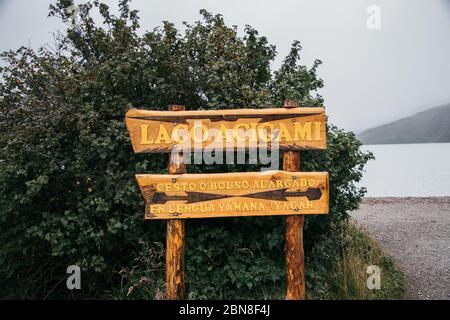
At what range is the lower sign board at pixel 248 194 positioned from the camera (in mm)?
3846

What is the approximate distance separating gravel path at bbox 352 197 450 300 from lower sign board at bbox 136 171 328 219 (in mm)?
2378

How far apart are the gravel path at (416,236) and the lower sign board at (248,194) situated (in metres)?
2.38

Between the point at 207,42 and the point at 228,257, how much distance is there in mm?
2906

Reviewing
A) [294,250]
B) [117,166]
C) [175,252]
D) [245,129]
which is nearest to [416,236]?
[294,250]

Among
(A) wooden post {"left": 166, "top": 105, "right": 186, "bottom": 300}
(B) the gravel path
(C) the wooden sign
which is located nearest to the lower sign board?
(A) wooden post {"left": 166, "top": 105, "right": 186, "bottom": 300}

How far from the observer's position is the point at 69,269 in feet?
16.0

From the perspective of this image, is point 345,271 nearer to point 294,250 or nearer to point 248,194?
point 294,250

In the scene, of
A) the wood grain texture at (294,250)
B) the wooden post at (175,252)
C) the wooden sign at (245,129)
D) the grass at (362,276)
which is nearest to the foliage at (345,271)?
the grass at (362,276)

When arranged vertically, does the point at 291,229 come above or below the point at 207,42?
below

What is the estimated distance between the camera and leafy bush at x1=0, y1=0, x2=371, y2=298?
15.1ft

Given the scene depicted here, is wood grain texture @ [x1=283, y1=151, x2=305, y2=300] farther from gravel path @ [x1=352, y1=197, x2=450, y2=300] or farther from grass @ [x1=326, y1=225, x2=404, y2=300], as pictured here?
gravel path @ [x1=352, y1=197, x2=450, y2=300]

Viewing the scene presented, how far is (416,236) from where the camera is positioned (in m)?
7.23
